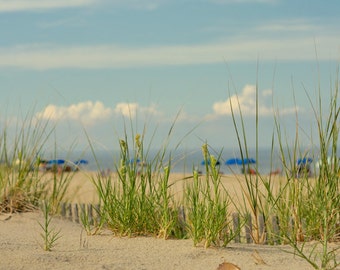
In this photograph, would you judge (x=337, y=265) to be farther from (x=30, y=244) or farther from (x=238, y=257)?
(x=30, y=244)

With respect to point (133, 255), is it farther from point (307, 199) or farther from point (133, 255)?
point (307, 199)

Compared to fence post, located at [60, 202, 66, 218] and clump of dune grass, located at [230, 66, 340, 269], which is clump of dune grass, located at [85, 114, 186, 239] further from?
fence post, located at [60, 202, 66, 218]

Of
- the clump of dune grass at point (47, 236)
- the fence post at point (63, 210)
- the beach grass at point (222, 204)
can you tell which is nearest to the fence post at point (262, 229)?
the beach grass at point (222, 204)

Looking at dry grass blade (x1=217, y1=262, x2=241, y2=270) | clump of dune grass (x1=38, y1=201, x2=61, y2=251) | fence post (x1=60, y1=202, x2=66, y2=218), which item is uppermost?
fence post (x1=60, y1=202, x2=66, y2=218)

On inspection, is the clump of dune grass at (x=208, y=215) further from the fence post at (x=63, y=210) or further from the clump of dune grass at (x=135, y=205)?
the fence post at (x=63, y=210)

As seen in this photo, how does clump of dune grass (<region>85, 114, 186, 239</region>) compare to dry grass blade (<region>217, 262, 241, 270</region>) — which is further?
clump of dune grass (<region>85, 114, 186, 239</region>)

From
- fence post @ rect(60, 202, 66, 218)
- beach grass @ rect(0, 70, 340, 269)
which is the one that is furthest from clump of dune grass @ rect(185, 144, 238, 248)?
fence post @ rect(60, 202, 66, 218)

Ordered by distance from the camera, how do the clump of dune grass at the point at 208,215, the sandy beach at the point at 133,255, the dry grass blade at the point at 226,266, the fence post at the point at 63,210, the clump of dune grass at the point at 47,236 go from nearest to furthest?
1. the dry grass blade at the point at 226,266
2. the sandy beach at the point at 133,255
3. the clump of dune grass at the point at 47,236
4. the clump of dune grass at the point at 208,215
5. the fence post at the point at 63,210

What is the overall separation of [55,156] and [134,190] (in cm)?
213

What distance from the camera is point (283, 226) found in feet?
15.0

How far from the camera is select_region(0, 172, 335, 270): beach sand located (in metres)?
3.56

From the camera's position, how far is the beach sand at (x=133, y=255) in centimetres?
356

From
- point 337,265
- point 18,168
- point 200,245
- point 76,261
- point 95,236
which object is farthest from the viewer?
point 18,168

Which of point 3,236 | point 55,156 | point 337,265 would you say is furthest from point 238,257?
point 55,156
